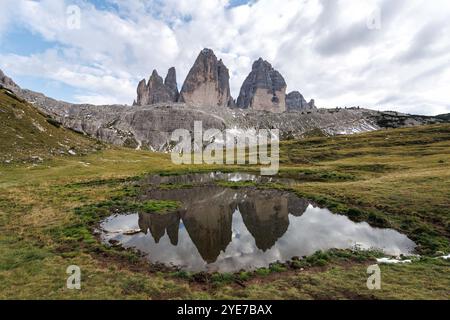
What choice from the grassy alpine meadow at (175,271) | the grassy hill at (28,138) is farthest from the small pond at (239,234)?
the grassy hill at (28,138)

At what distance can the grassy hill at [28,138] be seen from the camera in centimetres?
6625

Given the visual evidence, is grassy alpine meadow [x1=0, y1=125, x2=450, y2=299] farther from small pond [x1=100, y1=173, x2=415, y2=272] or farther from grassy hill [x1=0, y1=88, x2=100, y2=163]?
grassy hill [x1=0, y1=88, x2=100, y2=163]

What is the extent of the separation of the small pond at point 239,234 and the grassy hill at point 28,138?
49.9 metres

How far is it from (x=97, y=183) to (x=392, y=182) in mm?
53700

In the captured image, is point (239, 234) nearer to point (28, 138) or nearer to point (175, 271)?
point (175, 271)

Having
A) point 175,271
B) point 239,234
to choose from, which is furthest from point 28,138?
point 175,271

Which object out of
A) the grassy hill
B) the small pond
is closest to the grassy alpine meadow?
the small pond

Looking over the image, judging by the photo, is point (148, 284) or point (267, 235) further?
point (267, 235)

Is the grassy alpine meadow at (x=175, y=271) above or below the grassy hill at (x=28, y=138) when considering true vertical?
Result: below

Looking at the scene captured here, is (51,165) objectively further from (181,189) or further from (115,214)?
(115,214)

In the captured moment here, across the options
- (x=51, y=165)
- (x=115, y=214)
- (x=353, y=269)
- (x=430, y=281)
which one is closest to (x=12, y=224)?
(x=115, y=214)

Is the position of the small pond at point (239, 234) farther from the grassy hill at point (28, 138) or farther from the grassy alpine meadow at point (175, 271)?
the grassy hill at point (28, 138)

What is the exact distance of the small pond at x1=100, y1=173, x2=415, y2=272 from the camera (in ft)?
73.0

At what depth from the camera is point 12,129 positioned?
75.1 m
